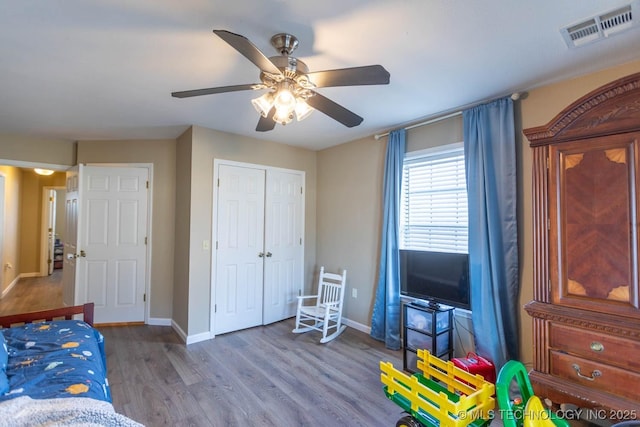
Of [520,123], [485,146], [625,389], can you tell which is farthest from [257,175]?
[625,389]

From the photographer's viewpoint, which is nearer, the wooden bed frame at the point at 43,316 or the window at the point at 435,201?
the wooden bed frame at the point at 43,316

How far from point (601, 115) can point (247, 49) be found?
2002 mm

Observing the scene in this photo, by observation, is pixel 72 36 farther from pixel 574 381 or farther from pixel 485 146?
pixel 574 381

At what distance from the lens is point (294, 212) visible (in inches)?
172

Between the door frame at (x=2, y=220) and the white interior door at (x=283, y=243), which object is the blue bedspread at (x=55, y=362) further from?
the door frame at (x=2, y=220)

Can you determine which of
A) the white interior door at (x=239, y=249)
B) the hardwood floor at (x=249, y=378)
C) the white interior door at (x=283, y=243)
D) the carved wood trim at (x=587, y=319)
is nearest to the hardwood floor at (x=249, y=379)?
the hardwood floor at (x=249, y=378)

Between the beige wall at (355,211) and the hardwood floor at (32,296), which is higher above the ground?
the beige wall at (355,211)

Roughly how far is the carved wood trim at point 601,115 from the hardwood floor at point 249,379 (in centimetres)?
218

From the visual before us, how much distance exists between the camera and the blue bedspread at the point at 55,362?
137 centimetres

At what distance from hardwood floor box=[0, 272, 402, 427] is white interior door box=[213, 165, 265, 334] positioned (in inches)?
10.3

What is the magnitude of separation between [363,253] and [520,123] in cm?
217

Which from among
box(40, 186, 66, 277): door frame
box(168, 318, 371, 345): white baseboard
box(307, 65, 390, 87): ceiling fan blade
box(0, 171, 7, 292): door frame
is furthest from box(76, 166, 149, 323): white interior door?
box(40, 186, 66, 277): door frame

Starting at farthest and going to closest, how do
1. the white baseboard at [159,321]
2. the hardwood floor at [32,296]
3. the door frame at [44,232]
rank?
the door frame at [44,232]
the hardwood floor at [32,296]
the white baseboard at [159,321]

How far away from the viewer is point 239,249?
3805 mm
